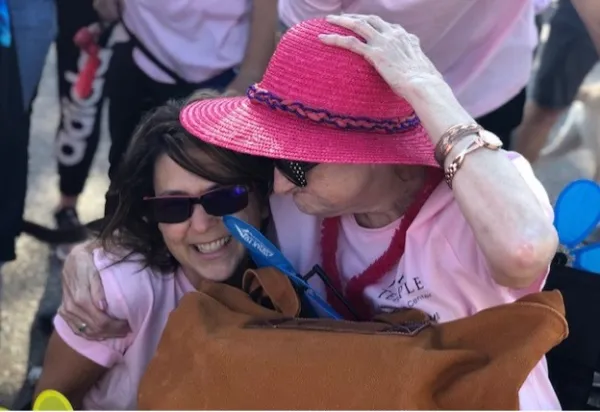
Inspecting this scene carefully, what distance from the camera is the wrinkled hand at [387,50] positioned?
4.47ft

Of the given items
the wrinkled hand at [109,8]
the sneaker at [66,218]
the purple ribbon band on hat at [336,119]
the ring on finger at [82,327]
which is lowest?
the sneaker at [66,218]

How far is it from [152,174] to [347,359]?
2.11 ft

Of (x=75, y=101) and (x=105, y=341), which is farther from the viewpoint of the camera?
(x=75, y=101)

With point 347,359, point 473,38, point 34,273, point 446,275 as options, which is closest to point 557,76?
point 473,38

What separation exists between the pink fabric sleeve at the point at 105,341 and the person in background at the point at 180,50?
1.78 feet

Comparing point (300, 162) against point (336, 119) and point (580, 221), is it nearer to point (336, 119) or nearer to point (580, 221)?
point (336, 119)

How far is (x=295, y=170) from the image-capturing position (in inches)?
58.0

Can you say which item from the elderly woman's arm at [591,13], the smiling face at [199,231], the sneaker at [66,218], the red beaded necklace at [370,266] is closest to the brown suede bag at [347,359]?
the red beaded necklace at [370,266]

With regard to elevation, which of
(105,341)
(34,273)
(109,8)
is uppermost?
(109,8)

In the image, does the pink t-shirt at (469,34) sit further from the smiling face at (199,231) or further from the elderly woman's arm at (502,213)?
the elderly woman's arm at (502,213)

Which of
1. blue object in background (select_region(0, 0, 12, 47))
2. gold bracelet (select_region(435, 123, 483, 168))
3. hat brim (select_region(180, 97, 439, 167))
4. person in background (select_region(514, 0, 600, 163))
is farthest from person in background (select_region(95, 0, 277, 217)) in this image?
person in background (select_region(514, 0, 600, 163))

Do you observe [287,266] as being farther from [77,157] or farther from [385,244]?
[77,157]

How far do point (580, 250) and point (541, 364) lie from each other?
0.32 metres

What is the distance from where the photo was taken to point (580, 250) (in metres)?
1.70
